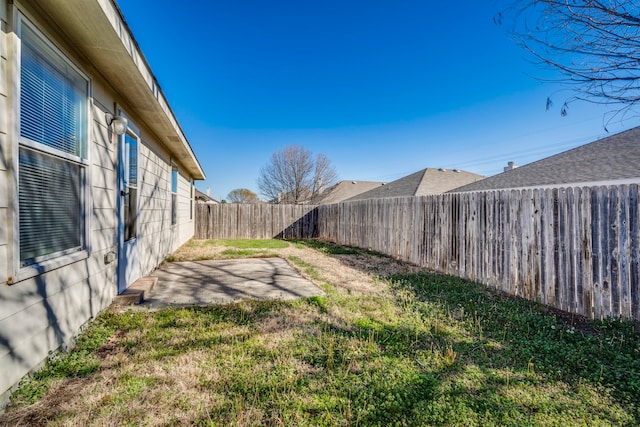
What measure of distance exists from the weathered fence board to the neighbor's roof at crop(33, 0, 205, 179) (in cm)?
502

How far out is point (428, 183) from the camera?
52.1 feet

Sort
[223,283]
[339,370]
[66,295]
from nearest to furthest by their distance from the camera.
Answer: [339,370], [66,295], [223,283]

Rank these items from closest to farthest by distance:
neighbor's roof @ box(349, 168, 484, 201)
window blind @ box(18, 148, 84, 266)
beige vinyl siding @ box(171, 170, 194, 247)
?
window blind @ box(18, 148, 84, 266), beige vinyl siding @ box(171, 170, 194, 247), neighbor's roof @ box(349, 168, 484, 201)

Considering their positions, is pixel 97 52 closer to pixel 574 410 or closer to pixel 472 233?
pixel 574 410

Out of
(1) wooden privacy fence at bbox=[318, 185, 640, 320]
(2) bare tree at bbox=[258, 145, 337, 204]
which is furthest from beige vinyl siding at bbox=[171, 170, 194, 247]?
(2) bare tree at bbox=[258, 145, 337, 204]

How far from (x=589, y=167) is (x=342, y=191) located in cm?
1825

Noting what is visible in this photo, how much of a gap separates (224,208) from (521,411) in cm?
1121

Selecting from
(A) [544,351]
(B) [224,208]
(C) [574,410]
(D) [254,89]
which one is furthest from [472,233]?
(D) [254,89]

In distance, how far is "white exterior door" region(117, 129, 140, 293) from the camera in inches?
133

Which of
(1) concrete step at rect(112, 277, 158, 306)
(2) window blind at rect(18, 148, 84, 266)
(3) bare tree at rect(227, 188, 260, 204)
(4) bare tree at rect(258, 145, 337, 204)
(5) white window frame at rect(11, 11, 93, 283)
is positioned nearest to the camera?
(5) white window frame at rect(11, 11, 93, 283)

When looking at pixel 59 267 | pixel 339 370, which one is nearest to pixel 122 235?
pixel 59 267

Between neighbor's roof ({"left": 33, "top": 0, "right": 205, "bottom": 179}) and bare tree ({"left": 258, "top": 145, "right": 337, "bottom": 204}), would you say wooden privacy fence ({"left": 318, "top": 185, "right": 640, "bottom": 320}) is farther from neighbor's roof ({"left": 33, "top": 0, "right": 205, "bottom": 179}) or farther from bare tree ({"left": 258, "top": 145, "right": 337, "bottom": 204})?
bare tree ({"left": 258, "top": 145, "right": 337, "bottom": 204})

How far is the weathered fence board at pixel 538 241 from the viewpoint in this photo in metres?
2.79

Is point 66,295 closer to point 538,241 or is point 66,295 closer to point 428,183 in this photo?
point 538,241
